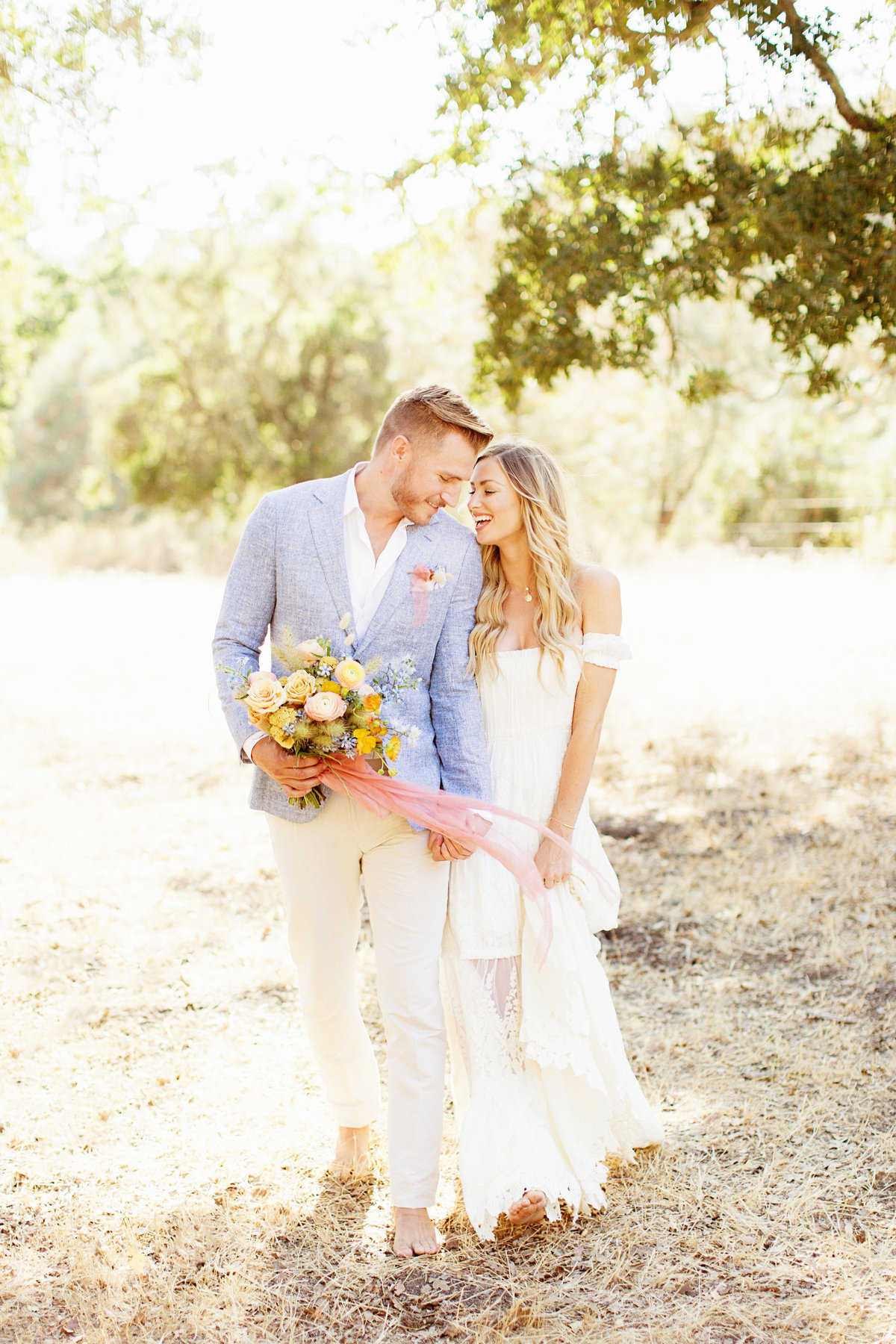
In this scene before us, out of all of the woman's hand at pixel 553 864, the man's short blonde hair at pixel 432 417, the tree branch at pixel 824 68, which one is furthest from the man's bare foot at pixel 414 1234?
the tree branch at pixel 824 68

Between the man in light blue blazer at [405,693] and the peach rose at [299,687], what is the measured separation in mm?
269

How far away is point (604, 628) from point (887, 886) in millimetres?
3312

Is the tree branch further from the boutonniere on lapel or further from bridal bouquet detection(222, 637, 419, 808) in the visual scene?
bridal bouquet detection(222, 637, 419, 808)

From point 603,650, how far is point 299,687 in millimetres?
962

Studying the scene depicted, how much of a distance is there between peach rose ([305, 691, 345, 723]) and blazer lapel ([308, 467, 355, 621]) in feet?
1.29

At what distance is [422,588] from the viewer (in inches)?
117

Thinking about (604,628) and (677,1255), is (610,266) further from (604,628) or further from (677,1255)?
(677,1255)

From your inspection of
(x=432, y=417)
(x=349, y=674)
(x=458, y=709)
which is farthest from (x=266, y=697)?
(x=432, y=417)

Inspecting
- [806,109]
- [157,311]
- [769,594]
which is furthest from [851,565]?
[157,311]

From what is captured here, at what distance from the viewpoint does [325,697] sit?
2572 mm

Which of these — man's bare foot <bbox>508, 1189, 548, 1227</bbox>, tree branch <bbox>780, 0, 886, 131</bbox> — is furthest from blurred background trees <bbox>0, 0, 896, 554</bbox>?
man's bare foot <bbox>508, 1189, 548, 1227</bbox>

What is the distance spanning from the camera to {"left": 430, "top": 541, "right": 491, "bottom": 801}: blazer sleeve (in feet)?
9.91

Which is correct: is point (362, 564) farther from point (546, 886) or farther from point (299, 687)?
point (546, 886)

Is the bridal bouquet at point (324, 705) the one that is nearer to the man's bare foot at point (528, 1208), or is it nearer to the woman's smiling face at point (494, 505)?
the woman's smiling face at point (494, 505)
